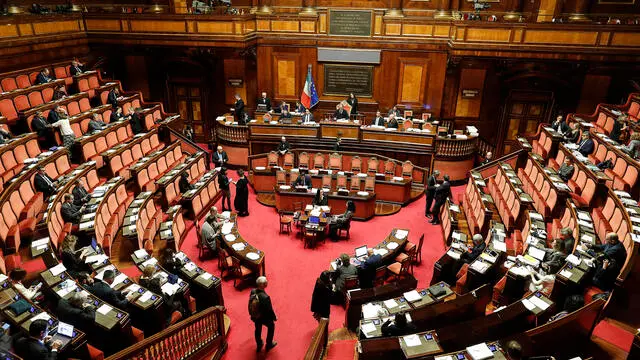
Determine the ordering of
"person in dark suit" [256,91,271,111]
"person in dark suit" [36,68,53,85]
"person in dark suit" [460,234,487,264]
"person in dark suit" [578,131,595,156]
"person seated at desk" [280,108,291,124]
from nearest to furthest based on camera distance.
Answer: "person in dark suit" [460,234,487,264]
"person in dark suit" [578,131,595,156]
"person in dark suit" [36,68,53,85]
"person seated at desk" [280,108,291,124]
"person in dark suit" [256,91,271,111]

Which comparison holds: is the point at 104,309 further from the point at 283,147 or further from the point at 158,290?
the point at 283,147

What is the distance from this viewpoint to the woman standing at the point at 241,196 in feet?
34.6

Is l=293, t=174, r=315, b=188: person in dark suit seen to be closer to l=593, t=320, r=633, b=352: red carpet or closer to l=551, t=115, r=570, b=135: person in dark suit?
l=551, t=115, r=570, b=135: person in dark suit

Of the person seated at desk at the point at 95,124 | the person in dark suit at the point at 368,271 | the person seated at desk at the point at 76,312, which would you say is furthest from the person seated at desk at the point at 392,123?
the person seated at desk at the point at 76,312

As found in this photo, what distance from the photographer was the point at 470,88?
13734 millimetres

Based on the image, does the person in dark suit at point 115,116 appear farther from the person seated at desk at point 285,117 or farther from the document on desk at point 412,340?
the document on desk at point 412,340

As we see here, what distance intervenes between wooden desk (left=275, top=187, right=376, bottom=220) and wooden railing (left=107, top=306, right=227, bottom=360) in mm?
4880

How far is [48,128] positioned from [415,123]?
9.98 metres

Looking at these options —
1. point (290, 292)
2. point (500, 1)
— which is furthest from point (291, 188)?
point (500, 1)

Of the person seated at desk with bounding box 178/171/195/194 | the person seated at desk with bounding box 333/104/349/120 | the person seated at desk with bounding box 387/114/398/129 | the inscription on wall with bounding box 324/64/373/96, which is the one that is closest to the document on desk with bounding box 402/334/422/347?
the person seated at desk with bounding box 178/171/195/194

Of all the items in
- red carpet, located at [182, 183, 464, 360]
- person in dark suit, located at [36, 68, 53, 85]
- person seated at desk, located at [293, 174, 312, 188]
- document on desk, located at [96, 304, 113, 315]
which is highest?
person in dark suit, located at [36, 68, 53, 85]

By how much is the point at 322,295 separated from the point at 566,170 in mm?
6205

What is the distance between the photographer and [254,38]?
13922 millimetres

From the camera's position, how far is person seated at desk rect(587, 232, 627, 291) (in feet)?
19.4
